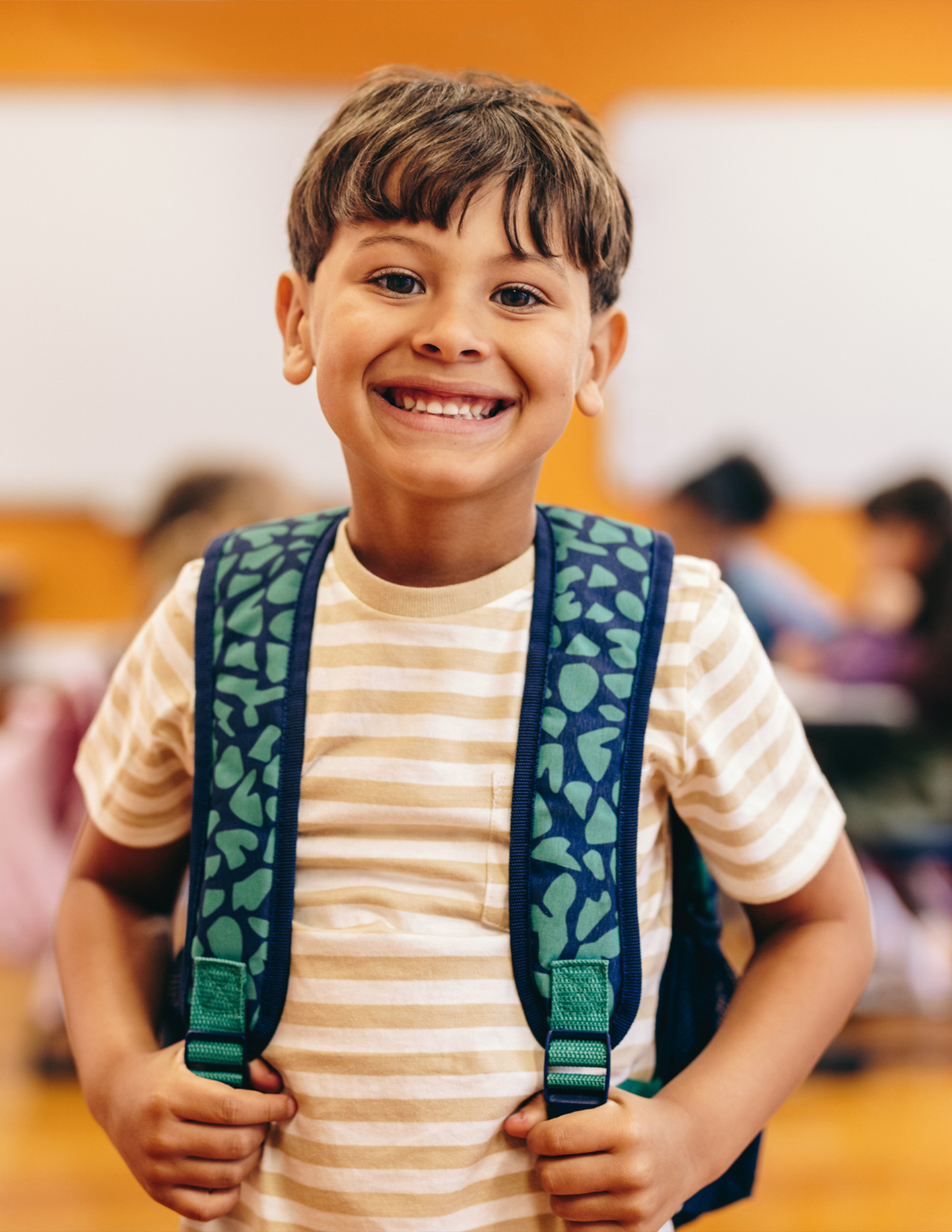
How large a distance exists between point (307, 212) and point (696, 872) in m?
0.46

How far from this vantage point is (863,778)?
2.20 m

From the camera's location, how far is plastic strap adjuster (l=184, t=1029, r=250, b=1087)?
0.59 metres

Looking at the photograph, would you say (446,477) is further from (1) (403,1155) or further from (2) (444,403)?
(1) (403,1155)

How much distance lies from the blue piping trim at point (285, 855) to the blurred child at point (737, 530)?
1.98 meters

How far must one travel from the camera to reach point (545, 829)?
583 mm

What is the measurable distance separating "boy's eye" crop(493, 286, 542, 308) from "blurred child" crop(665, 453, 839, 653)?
6.38ft

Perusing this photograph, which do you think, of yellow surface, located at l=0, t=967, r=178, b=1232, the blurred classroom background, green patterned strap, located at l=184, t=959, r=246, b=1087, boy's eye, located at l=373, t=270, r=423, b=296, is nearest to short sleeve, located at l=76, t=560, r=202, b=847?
green patterned strap, located at l=184, t=959, r=246, b=1087

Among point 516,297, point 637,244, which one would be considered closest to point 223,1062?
point 516,297

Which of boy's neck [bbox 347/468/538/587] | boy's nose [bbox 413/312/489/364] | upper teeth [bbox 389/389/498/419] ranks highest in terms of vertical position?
boy's nose [bbox 413/312/489/364]

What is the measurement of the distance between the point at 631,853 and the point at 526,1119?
15 centimetres

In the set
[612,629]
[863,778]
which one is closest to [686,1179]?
[612,629]

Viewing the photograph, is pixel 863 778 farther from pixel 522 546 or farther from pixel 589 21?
pixel 589 21

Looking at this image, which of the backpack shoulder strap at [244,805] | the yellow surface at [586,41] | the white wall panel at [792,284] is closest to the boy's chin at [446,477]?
the backpack shoulder strap at [244,805]

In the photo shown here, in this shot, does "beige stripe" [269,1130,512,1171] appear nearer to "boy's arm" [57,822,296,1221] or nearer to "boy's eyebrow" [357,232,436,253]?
"boy's arm" [57,822,296,1221]
